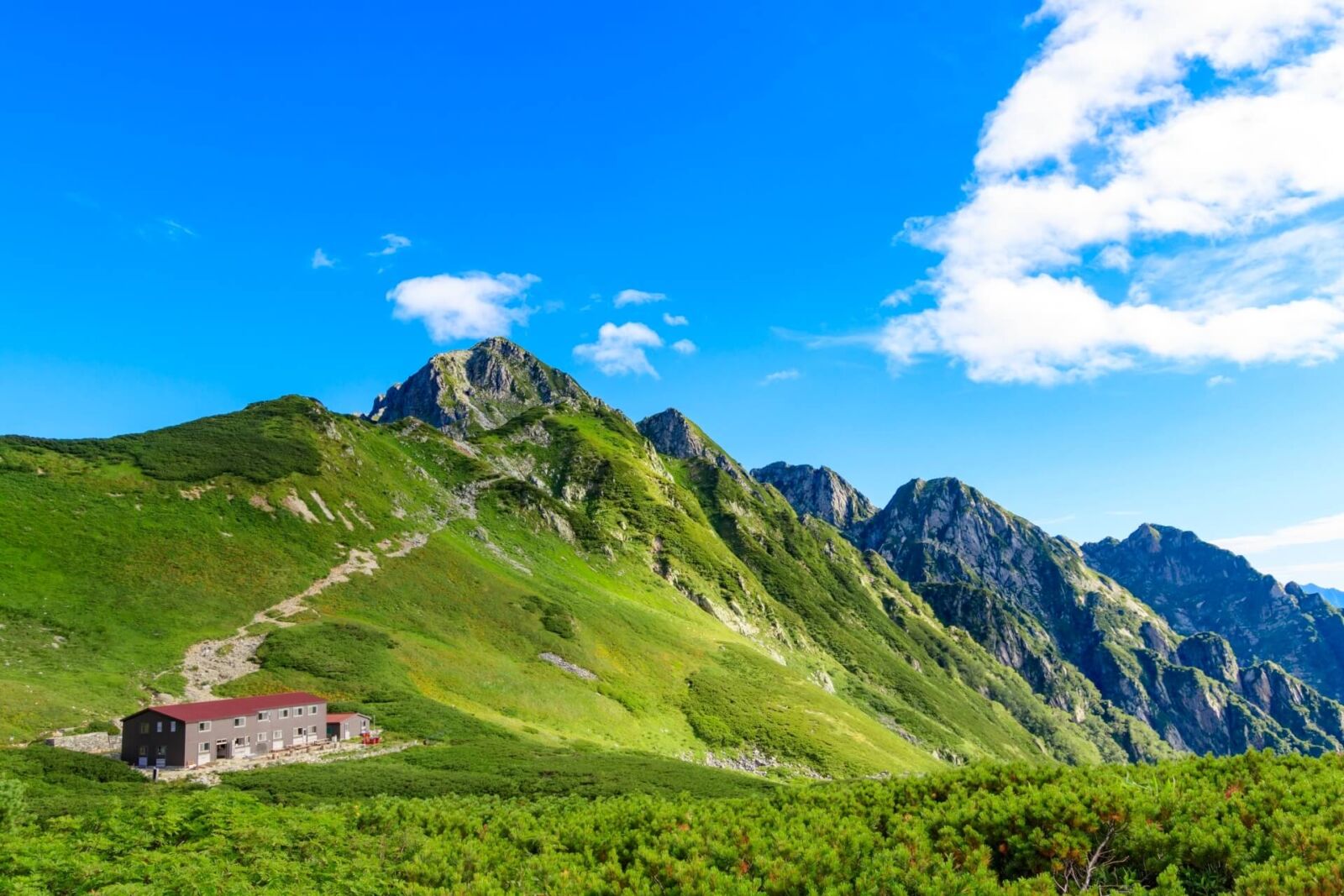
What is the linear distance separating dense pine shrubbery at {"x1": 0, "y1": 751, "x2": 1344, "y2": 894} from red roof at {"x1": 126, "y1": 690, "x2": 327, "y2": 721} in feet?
111

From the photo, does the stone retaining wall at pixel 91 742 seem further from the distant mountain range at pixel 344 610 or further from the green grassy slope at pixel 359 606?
the distant mountain range at pixel 344 610

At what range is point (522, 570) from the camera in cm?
13450

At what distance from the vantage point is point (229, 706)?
5616cm

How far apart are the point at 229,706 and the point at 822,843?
5802 centimetres

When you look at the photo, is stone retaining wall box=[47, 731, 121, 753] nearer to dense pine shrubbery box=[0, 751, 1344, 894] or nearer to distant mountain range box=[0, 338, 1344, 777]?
distant mountain range box=[0, 338, 1344, 777]

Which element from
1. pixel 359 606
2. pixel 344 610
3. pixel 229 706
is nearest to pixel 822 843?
Result: pixel 229 706

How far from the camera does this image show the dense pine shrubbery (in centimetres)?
1366

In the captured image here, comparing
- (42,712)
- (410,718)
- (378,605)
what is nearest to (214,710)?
(42,712)

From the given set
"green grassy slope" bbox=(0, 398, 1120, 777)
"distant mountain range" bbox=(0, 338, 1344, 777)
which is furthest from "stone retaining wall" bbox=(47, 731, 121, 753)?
"distant mountain range" bbox=(0, 338, 1344, 777)

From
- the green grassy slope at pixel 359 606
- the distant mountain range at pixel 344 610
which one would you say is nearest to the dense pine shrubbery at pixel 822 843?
the green grassy slope at pixel 359 606

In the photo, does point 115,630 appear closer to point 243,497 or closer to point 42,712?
point 42,712

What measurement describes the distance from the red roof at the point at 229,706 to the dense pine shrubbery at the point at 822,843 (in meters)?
33.8

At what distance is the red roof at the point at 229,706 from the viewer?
51.3m

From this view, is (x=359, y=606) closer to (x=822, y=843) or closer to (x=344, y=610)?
(x=344, y=610)
